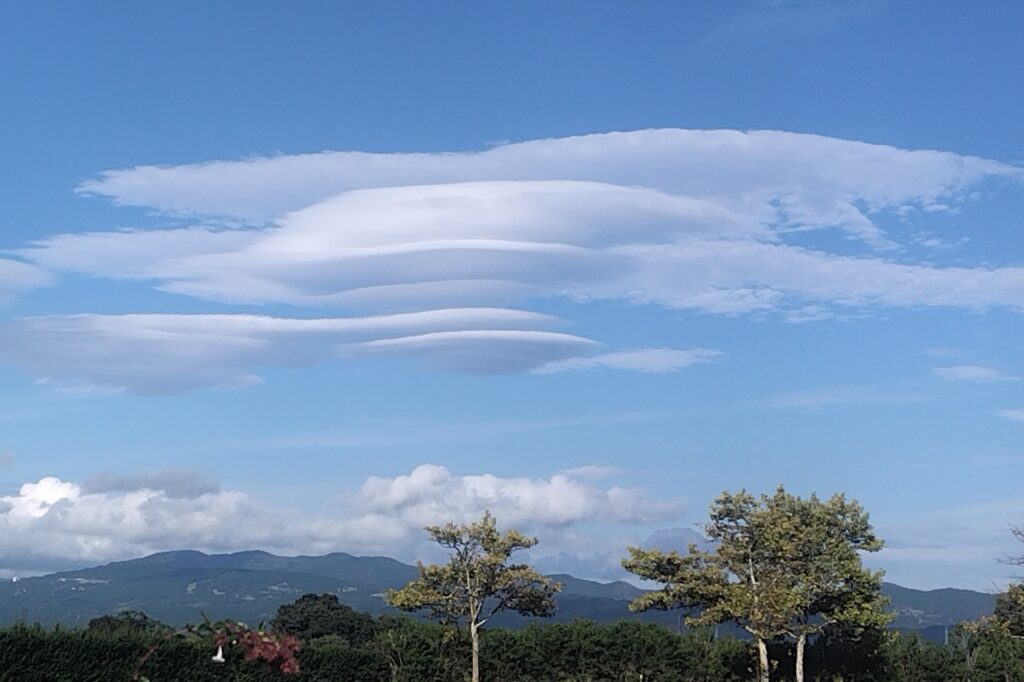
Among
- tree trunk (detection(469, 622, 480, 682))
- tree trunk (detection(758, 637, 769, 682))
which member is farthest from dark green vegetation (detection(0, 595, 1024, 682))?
tree trunk (detection(758, 637, 769, 682))

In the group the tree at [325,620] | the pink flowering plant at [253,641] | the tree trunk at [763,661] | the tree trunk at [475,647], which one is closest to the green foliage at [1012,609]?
the tree trunk at [763,661]

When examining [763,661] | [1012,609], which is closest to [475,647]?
[763,661]

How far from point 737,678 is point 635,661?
379 centimetres

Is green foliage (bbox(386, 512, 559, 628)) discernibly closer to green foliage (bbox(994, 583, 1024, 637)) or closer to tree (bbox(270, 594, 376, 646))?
green foliage (bbox(994, 583, 1024, 637))

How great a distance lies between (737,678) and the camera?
36.6 m

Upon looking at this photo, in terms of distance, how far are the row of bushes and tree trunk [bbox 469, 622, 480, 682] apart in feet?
0.87

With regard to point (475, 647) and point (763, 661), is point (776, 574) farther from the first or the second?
point (475, 647)

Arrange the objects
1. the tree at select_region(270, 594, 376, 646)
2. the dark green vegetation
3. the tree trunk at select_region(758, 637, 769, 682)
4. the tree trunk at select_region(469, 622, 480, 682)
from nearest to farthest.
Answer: the dark green vegetation, the tree trunk at select_region(469, 622, 480, 682), the tree trunk at select_region(758, 637, 769, 682), the tree at select_region(270, 594, 376, 646)

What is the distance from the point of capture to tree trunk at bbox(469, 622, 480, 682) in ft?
105

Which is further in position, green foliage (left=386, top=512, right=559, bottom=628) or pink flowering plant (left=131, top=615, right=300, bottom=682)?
green foliage (left=386, top=512, right=559, bottom=628)

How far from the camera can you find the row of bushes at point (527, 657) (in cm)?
2191

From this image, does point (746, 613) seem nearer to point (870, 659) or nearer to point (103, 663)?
point (870, 659)

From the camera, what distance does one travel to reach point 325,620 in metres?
63.1

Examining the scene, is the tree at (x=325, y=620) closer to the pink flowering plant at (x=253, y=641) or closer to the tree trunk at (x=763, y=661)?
the tree trunk at (x=763, y=661)
